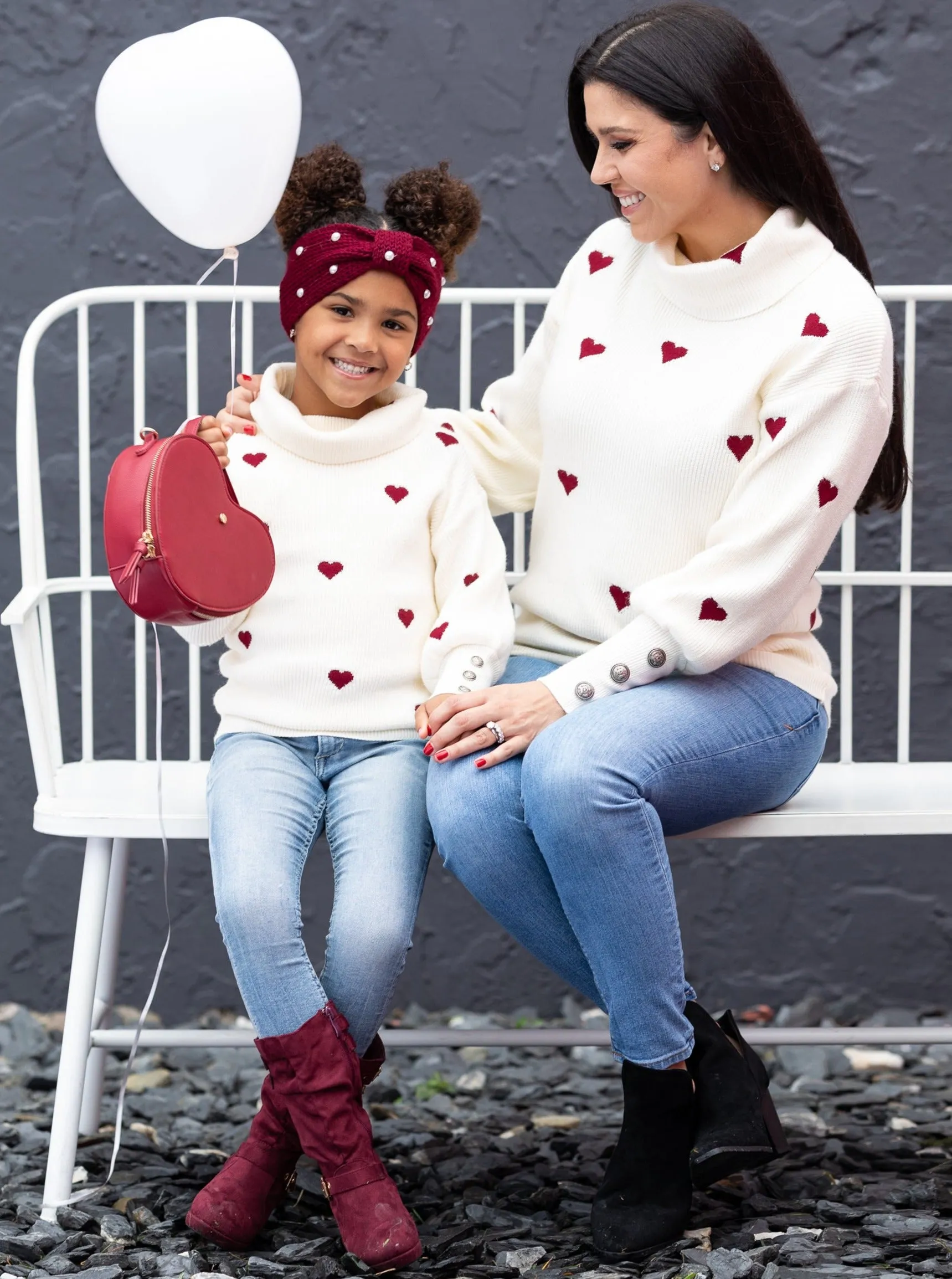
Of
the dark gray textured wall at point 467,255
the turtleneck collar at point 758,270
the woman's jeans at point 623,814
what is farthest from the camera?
the dark gray textured wall at point 467,255

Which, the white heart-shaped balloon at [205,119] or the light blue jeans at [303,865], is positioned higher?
the white heart-shaped balloon at [205,119]

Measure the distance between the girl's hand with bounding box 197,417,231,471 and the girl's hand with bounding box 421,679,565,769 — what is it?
1.43 feet

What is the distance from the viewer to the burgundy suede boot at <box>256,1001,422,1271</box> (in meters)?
1.67

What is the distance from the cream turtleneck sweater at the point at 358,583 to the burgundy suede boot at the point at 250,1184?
48cm

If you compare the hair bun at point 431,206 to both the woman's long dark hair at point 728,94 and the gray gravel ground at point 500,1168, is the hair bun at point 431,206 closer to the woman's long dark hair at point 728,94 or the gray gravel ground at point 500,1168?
the woman's long dark hair at point 728,94

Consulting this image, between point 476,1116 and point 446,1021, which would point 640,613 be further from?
point 446,1021

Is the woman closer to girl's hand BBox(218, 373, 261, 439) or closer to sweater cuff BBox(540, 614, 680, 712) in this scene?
A: sweater cuff BBox(540, 614, 680, 712)

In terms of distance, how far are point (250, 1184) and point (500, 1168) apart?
469 mm

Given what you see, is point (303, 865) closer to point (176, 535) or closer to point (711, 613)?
point (176, 535)

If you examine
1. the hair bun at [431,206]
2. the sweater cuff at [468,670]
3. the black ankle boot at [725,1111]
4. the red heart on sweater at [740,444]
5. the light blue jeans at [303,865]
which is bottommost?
the black ankle boot at [725,1111]

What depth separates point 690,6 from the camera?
6.10 ft

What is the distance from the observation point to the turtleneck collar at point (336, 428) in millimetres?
1971

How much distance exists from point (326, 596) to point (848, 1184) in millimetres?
1068

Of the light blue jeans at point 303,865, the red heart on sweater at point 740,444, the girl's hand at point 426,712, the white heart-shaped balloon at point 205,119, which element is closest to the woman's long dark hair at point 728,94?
the red heart on sweater at point 740,444
